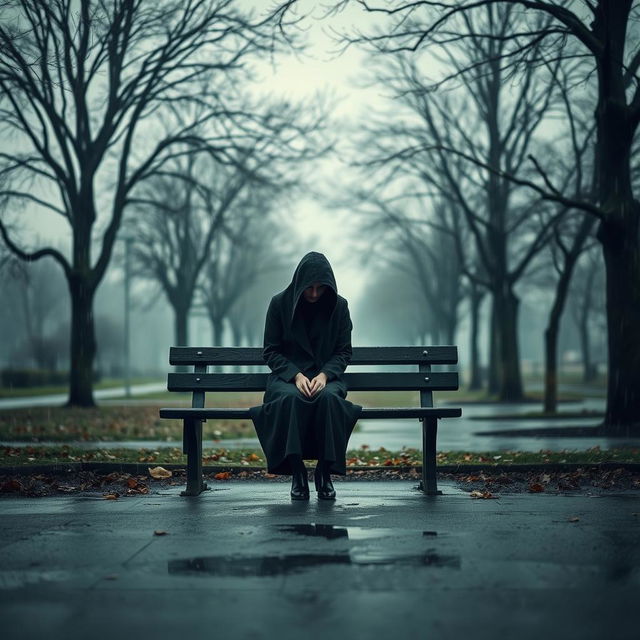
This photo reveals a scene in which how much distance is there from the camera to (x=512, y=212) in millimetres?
27297

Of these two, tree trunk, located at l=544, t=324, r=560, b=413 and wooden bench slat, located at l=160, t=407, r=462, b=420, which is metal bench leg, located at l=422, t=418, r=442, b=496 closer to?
wooden bench slat, located at l=160, t=407, r=462, b=420

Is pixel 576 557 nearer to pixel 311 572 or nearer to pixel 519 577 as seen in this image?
pixel 519 577

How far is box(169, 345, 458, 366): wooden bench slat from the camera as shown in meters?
7.22

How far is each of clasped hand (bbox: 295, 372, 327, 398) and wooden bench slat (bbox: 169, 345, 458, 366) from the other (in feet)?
1.91

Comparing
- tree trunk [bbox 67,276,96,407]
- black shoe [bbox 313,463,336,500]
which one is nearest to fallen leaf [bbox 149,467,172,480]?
black shoe [bbox 313,463,336,500]

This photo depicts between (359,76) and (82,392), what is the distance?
914 centimetres

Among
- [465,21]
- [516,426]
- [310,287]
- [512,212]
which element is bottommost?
[516,426]

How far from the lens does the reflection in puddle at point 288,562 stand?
427cm

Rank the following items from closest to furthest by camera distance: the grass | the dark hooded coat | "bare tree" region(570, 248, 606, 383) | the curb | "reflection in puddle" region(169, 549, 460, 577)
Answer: "reflection in puddle" region(169, 549, 460, 577) < the dark hooded coat < the curb < the grass < "bare tree" region(570, 248, 606, 383)

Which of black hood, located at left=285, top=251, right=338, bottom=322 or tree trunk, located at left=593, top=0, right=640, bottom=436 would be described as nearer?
black hood, located at left=285, top=251, right=338, bottom=322

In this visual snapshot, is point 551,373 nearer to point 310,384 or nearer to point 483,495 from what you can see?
point 483,495

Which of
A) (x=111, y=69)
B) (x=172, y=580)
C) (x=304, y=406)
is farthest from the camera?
(x=111, y=69)

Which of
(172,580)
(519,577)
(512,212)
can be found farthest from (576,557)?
(512,212)

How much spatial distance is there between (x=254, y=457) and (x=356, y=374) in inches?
111
